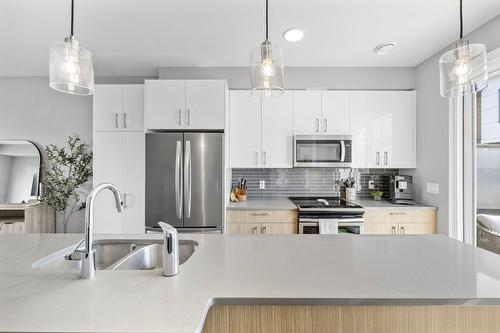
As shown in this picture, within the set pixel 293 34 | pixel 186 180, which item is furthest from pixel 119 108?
pixel 293 34

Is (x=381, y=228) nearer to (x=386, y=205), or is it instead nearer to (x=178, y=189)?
(x=386, y=205)

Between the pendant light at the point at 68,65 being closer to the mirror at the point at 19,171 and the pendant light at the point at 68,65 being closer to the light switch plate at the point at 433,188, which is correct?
the mirror at the point at 19,171

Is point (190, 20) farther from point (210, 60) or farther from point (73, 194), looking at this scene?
point (73, 194)

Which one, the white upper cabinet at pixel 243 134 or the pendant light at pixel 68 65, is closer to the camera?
the pendant light at pixel 68 65

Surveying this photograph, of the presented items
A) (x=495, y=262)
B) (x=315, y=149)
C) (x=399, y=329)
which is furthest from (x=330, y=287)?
(x=315, y=149)

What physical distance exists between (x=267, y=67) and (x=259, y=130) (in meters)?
1.96

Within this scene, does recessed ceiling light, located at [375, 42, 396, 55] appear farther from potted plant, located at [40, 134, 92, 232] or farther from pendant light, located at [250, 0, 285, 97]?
potted plant, located at [40, 134, 92, 232]

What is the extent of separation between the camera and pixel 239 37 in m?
2.84

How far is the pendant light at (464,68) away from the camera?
1.43m

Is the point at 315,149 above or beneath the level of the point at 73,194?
above

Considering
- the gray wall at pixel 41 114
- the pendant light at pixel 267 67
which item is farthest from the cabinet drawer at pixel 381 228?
the gray wall at pixel 41 114

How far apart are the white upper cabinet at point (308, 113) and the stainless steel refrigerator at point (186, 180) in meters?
1.02

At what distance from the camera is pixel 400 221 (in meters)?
3.11

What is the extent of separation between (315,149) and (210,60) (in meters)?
1.63
